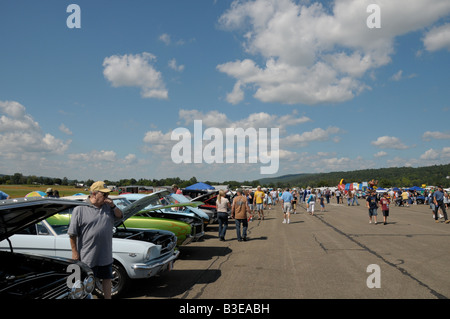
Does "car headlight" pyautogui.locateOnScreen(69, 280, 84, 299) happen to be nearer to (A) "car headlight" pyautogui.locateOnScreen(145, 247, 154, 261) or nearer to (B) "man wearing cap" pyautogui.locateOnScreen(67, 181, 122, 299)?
(B) "man wearing cap" pyautogui.locateOnScreen(67, 181, 122, 299)

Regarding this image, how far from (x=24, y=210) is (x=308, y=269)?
5.69m

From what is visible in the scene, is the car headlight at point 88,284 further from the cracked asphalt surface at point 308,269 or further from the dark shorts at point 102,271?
the cracked asphalt surface at point 308,269

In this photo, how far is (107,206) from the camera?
4.45m

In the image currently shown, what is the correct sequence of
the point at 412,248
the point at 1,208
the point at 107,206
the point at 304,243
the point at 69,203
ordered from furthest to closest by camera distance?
the point at 304,243 < the point at 412,248 < the point at 107,206 < the point at 69,203 < the point at 1,208

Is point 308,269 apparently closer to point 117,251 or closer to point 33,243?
point 117,251

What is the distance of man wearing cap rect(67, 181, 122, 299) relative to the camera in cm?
422

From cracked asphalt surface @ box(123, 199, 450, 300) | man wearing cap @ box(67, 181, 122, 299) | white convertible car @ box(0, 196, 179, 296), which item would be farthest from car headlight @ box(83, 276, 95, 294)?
cracked asphalt surface @ box(123, 199, 450, 300)

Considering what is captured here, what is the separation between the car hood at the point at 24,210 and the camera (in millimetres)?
3186

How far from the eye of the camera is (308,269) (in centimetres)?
711
